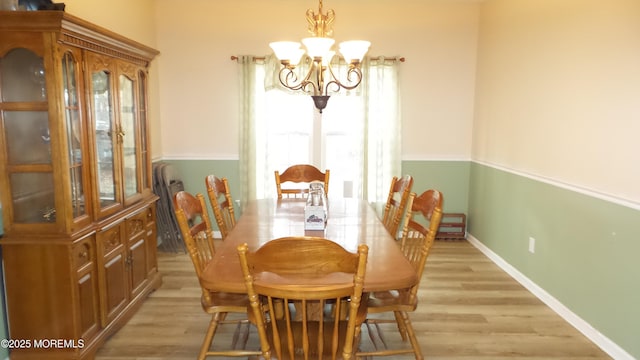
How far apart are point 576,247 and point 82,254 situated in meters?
3.27

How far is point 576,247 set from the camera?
3.22m

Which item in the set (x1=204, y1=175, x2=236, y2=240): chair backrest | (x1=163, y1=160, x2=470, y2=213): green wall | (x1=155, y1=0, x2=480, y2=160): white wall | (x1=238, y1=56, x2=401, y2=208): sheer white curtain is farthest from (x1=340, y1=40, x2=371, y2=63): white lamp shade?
(x1=163, y1=160, x2=470, y2=213): green wall

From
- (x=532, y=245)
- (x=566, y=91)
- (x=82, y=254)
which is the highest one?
(x=566, y=91)

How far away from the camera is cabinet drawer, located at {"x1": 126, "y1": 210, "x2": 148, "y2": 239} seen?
319cm

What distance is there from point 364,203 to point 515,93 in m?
1.88

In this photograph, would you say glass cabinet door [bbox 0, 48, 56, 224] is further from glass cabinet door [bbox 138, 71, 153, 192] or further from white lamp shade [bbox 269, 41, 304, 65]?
white lamp shade [bbox 269, 41, 304, 65]

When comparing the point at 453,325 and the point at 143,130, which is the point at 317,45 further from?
the point at 453,325

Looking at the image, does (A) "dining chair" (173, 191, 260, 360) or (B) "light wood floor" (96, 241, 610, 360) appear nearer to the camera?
(A) "dining chair" (173, 191, 260, 360)

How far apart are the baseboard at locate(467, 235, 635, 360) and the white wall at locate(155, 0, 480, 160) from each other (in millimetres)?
1625

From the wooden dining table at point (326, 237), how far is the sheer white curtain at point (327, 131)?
1564mm

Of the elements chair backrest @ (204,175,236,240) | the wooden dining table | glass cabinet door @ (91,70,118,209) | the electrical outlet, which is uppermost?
glass cabinet door @ (91,70,118,209)

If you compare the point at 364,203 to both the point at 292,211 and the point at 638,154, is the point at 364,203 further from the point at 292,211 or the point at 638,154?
Answer: the point at 638,154

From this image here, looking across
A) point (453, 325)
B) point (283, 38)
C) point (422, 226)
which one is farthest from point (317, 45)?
point (283, 38)

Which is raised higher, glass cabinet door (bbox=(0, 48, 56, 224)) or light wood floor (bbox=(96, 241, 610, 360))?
glass cabinet door (bbox=(0, 48, 56, 224))
